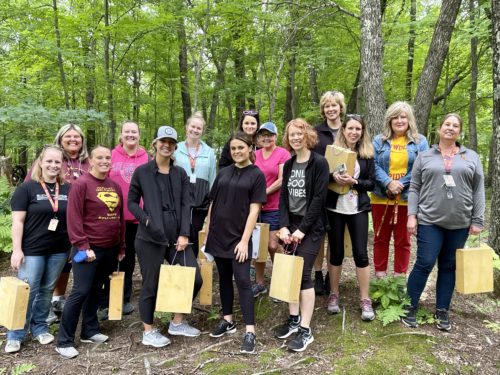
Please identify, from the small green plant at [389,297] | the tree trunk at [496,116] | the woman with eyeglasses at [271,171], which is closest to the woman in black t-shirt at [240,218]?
the woman with eyeglasses at [271,171]

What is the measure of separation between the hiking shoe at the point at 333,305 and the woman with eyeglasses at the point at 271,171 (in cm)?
90

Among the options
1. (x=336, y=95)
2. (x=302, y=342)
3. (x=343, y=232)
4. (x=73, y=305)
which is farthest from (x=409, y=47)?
(x=73, y=305)

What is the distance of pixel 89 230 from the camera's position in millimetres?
3584

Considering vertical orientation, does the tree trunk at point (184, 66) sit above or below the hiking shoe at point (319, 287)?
above

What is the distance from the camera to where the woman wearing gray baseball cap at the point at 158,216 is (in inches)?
137

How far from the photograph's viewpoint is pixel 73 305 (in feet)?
11.7

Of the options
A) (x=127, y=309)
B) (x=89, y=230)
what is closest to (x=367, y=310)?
(x=127, y=309)

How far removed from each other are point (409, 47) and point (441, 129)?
10.2m

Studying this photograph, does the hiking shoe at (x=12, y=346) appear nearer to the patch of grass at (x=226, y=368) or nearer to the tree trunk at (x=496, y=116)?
the patch of grass at (x=226, y=368)

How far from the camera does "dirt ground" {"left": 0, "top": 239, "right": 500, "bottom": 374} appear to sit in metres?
3.17

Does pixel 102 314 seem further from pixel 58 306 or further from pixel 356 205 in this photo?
pixel 356 205

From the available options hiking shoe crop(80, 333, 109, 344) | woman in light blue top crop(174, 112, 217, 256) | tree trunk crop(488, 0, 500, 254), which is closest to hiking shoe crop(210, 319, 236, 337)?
woman in light blue top crop(174, 112, 217, 256)

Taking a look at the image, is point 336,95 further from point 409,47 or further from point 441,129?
point 409,47

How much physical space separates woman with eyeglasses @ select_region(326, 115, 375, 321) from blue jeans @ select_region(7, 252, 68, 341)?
9.62 ft
